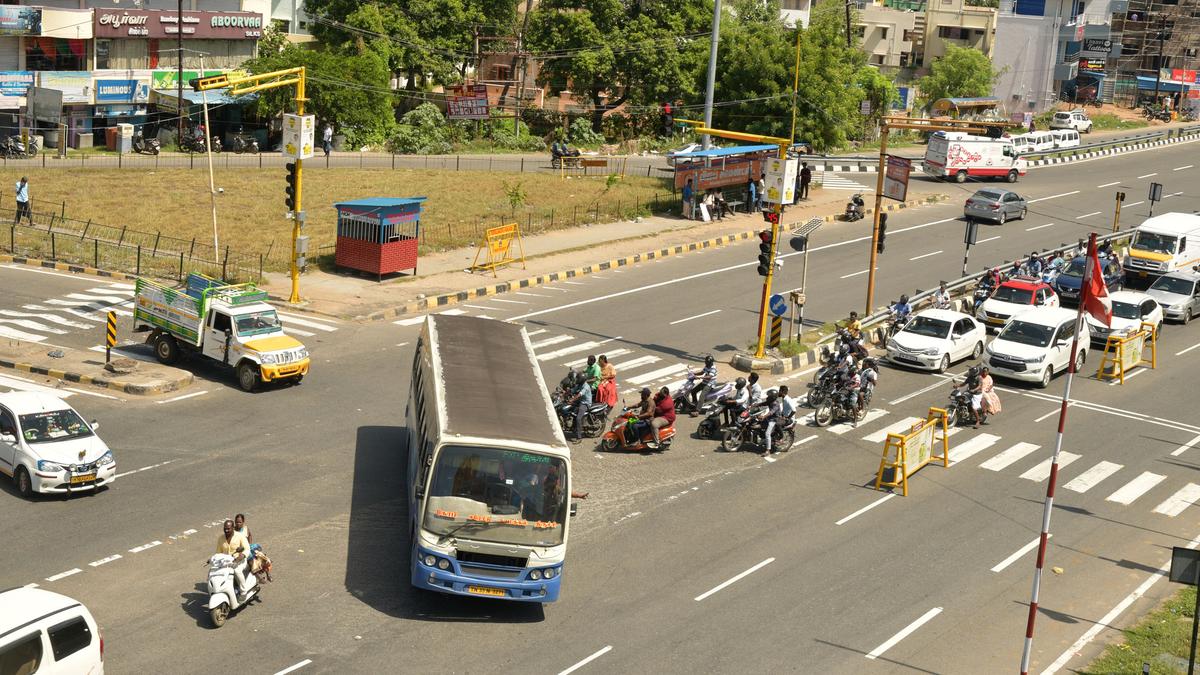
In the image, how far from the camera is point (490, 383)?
70.0ft

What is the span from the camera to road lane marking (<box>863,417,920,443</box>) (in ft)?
95.3

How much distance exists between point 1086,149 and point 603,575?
215 feet

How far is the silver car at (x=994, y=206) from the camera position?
5591 cm

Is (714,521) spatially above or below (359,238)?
below

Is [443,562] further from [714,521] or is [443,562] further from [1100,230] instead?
[1100,230]

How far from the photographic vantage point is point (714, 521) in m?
23.5

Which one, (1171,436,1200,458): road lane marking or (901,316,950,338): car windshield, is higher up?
(901,316,950,338): car windshield

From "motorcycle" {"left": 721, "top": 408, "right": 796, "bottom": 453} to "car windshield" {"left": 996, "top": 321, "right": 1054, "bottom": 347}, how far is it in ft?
32.1

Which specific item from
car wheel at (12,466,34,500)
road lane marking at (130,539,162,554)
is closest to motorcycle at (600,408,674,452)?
road lane marking at (130,539,162,554)

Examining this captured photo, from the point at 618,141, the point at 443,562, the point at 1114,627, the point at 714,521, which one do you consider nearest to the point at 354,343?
the point at 714,521

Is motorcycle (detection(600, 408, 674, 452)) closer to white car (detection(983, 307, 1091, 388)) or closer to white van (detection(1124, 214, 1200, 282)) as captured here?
white car (detection(983, 307, 1091, 388))

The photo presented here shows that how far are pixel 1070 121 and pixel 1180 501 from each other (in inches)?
2629

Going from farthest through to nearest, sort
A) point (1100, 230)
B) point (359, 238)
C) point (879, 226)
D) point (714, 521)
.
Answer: point (1100, 230) → point (359, 238) → point (879, 226) → point (714, 521)

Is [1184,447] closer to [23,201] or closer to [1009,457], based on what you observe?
[1009,457]
